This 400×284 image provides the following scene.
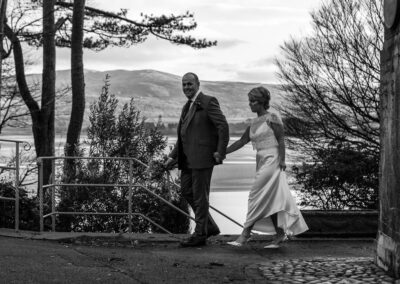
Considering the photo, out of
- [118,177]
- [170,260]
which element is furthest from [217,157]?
[118,177]

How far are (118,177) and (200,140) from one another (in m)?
6.20

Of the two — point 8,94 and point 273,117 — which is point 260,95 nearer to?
point 273,117

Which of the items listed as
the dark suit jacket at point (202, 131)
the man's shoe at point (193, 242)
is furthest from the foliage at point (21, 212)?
the dark suit jacket at point (202, 131)

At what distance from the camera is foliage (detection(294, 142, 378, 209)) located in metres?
16.5

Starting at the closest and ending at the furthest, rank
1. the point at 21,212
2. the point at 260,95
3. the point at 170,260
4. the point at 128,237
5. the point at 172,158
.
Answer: the point at 170,260 < the point at 260,95 < the point at 172,158 < the point at 128,237 < the point at 21,212

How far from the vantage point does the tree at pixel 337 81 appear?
2009cm

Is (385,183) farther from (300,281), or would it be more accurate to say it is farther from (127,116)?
(127,116)

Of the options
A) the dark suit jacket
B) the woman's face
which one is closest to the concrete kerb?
the dark suit jacket

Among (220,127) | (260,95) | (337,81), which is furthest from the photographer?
(337,81)

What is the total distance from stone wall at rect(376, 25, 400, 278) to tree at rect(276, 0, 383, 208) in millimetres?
12383

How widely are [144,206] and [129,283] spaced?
757 cm

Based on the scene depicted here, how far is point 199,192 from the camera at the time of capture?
8.42m

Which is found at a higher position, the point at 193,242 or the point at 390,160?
the point at 390,160

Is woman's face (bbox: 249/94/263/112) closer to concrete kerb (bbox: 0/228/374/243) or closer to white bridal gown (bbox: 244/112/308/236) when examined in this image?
white bridal gown (bbox: 244/112/308/236)
